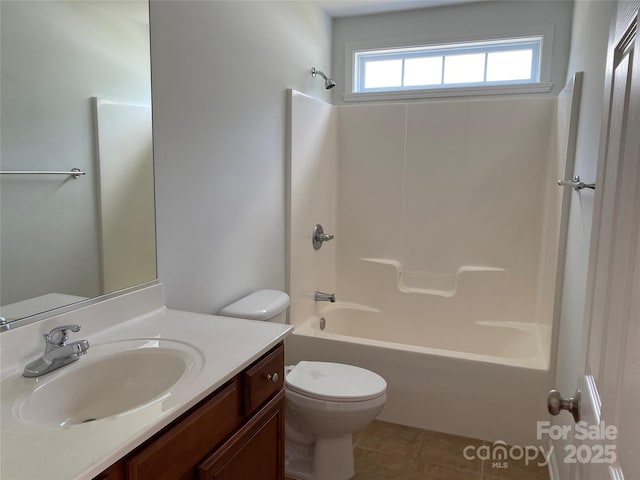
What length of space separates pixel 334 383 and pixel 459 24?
8.35 ft

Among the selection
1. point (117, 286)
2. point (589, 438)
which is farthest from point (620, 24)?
point (117, 286)

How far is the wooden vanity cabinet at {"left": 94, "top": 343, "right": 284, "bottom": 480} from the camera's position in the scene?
100 centimetres

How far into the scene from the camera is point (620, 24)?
0.83m

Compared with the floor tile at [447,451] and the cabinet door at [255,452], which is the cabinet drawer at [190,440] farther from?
the floor tile at [447,451]

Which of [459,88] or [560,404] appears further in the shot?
[459,88]

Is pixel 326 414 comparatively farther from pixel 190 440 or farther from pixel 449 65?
pixel 449 65

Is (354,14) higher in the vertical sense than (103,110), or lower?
higher

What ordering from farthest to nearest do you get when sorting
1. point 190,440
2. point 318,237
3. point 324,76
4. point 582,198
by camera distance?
point 318,237 < point 324,76 < point 582,198 < point 190,440

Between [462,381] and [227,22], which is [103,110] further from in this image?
[462,381]

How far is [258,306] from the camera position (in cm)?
217

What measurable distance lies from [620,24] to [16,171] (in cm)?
140

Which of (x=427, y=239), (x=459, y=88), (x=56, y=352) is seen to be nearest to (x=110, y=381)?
(x=56, y=352)

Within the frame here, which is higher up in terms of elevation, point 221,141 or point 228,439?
point 221,141

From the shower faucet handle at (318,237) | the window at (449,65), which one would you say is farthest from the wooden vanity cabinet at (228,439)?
the window at (449,65)
